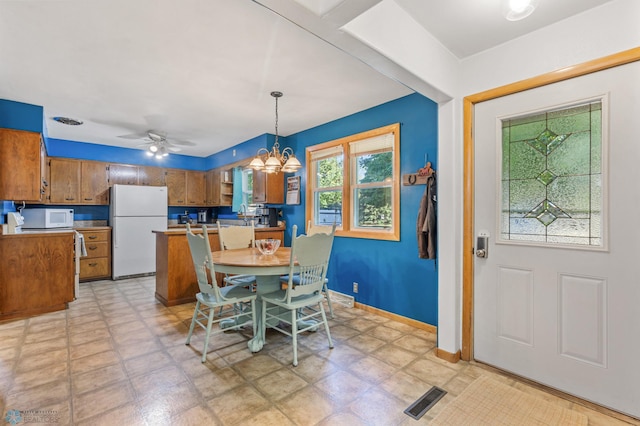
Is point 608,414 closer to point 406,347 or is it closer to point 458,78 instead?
point 406,347

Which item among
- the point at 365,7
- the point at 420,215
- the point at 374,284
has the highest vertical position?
the point at 365,7

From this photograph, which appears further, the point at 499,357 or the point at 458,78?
the point at 458,78

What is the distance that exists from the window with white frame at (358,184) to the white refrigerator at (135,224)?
317 centimetres

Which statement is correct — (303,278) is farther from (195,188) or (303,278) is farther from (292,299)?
(195,188)

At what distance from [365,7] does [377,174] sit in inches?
91.3

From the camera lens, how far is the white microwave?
466 cm

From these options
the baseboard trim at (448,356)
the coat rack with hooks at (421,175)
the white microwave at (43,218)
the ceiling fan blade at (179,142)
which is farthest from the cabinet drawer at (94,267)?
the baseboard trim at (448,356)

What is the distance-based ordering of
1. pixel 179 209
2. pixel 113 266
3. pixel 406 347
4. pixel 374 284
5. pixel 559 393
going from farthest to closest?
pixel 179 209
pixel 113 266
pixel 374 284
pixel 406 347
pixel 559 393

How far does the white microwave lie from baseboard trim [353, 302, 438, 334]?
16.3ft

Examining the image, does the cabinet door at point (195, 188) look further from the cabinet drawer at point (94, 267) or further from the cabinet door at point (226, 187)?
the cabinet drawer at point (94, 267)

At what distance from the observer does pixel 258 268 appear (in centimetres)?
243

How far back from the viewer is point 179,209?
6.79 meters

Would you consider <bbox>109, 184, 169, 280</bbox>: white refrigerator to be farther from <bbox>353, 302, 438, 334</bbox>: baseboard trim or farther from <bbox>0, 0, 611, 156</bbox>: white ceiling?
<bbox>353, 302, 438, 334</bbox>: baseboard trim

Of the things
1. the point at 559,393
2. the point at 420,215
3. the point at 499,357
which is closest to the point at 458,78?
the point at 420,215
